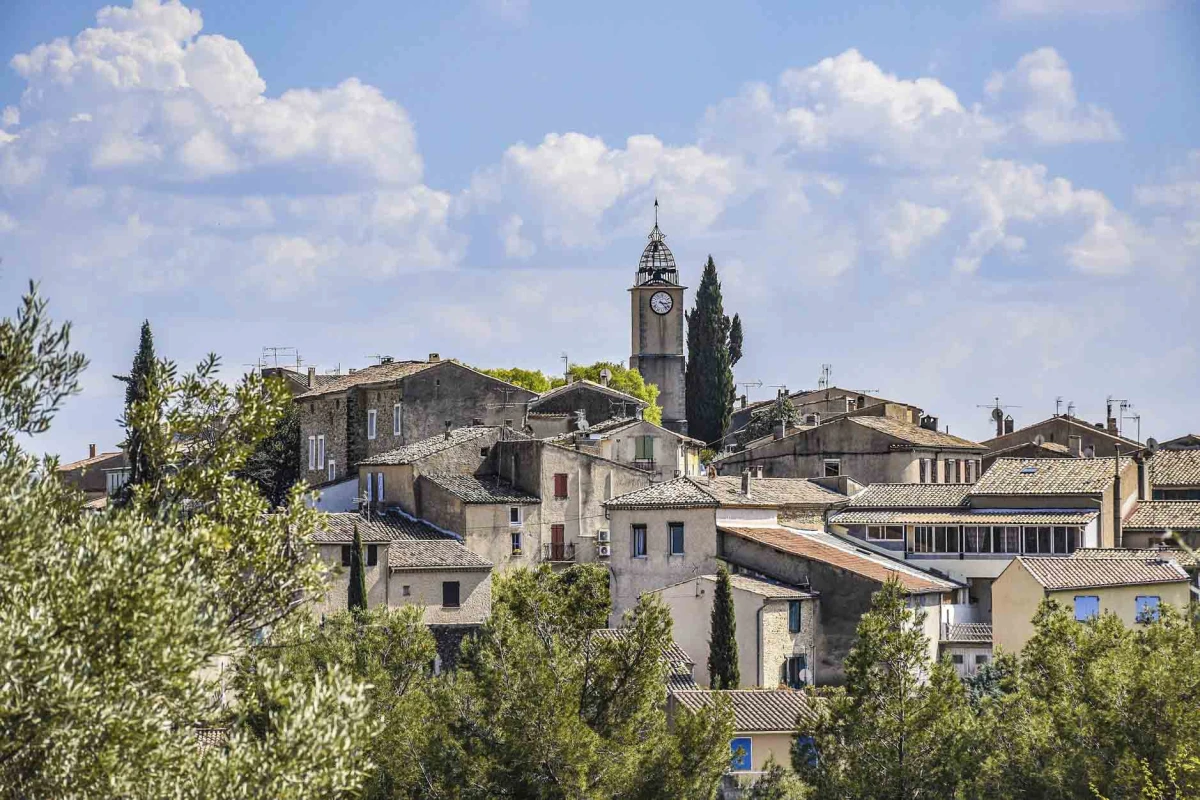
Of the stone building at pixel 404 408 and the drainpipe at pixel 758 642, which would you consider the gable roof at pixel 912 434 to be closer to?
the stone building at pixel 404 408

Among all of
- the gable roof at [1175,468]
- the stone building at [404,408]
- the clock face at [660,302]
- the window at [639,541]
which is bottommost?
the window at [639,541]

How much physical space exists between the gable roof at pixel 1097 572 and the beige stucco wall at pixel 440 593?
15809 mm

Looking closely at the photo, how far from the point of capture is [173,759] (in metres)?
14.3

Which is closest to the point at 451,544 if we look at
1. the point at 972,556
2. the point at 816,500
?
the point at 816,500

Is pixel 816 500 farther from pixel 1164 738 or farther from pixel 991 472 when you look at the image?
pixel 1164 738

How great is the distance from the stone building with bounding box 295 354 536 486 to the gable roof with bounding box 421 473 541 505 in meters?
4.57

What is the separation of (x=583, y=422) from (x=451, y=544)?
15369mm

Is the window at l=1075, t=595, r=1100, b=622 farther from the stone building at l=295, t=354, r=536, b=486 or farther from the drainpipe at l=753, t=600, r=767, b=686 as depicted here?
the stone building at l=295, t=354, r=536, b=486

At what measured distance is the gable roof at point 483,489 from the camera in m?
60.9

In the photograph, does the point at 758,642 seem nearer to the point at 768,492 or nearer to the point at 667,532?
the point at 667,532

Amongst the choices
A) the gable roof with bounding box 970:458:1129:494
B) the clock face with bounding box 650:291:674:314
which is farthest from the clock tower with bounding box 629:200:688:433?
the gable roof with bounding box 970:458:1129:494

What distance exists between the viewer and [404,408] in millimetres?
71125

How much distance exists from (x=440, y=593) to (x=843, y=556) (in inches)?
492

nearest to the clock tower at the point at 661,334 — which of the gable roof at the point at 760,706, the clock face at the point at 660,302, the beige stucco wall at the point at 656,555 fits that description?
the clock face at the point at 660,302
